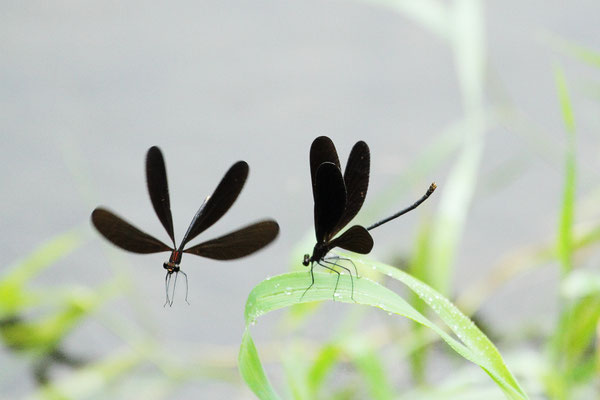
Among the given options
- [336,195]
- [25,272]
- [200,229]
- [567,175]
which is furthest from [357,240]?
[25,272]

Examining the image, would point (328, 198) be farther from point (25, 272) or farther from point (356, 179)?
point (25, 272)

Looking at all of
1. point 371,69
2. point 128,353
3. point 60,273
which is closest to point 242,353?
point 128,353

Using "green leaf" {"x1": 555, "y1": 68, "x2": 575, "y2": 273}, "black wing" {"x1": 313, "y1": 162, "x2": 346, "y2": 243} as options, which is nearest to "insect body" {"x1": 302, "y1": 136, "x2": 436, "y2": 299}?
"black wing" {"x1": 313, "y1": 162, "x2": 346, "y2": 243}

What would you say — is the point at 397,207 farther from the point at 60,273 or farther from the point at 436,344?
the point at 60,273

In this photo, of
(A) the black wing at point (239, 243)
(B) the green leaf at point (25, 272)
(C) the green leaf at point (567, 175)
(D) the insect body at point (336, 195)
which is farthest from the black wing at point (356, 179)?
(B) the green leaf at point (25, 272)

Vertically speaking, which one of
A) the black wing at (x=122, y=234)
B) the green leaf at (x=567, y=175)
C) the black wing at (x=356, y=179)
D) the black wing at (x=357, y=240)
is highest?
the green leaf at (x=567, y=175)

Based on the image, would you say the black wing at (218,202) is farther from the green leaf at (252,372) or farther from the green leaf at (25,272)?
the green leaf at (25,272)

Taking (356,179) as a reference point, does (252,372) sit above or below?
below
